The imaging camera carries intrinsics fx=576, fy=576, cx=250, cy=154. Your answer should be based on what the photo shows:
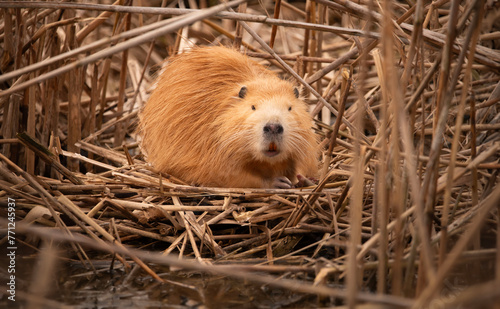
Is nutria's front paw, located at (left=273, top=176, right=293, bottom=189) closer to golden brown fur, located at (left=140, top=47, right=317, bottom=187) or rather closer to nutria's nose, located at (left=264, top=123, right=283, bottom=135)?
golden brown fur, located at (left=140, top=47, right=317, bottom=187)

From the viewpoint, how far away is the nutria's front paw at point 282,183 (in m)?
3.28

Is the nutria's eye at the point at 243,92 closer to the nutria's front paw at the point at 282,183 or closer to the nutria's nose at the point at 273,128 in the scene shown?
the nutria's nose at the point at 273,128

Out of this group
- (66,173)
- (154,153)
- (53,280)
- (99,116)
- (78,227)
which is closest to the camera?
(53,280)

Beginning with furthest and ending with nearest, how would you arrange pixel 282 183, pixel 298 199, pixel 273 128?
pixel 282 183
pixel 273 128
pixel 298 199

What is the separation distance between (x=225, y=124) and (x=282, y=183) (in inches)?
18.6

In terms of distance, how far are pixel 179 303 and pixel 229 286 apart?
279mm

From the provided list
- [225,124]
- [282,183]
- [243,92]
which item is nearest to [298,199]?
[282,183]

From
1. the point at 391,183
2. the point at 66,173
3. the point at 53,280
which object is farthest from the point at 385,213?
the point at 66,173

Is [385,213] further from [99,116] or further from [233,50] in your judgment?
[99,116]

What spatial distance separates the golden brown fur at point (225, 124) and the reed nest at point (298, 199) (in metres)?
0.17

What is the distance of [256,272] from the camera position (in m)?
2.57

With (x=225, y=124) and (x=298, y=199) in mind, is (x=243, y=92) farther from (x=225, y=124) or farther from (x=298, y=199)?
(x=298, y=199)

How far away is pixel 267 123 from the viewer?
3084mm

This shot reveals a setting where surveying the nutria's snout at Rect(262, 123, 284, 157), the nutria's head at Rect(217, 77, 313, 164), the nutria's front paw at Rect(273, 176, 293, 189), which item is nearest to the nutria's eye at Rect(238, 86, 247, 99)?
the nutria's head at Rect(217, 77, 313, 164)
